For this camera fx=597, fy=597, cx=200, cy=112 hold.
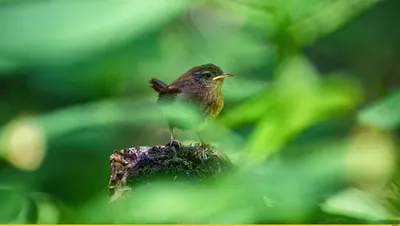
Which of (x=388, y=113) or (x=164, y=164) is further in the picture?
(x=164, y=164)

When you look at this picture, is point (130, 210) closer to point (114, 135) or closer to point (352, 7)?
point (114, 135)

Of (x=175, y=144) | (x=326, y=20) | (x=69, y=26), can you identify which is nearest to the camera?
(x=69, y=26)

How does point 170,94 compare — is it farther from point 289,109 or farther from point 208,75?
point 289,109

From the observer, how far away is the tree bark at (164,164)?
0.57 metres

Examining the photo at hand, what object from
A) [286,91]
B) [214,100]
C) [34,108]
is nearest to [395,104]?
[286,91]

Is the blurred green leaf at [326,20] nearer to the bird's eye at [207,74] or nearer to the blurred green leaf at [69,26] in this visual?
the bird's eye at [207,74]

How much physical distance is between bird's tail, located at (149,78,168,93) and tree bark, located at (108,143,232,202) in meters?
0.07

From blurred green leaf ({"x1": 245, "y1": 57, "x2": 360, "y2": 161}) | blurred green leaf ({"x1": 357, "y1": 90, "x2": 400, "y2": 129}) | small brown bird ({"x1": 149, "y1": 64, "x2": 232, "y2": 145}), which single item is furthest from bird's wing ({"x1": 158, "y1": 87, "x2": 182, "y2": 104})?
blurred green leaf ({"x1": 357, "y1": 90, "x2": 400, "y2": 129})

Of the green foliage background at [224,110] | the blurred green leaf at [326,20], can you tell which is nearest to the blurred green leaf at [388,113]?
the green foliage background at [224,110]

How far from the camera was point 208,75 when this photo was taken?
2.07 ft

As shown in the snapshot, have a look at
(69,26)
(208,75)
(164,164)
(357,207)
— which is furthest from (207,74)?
(69,26)

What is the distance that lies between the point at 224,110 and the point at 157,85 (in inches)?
3.4

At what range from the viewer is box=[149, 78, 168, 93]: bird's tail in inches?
23.8

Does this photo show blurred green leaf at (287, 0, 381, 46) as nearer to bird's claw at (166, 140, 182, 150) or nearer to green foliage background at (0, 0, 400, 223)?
green foliage background at (0, 0, 400, 223)
